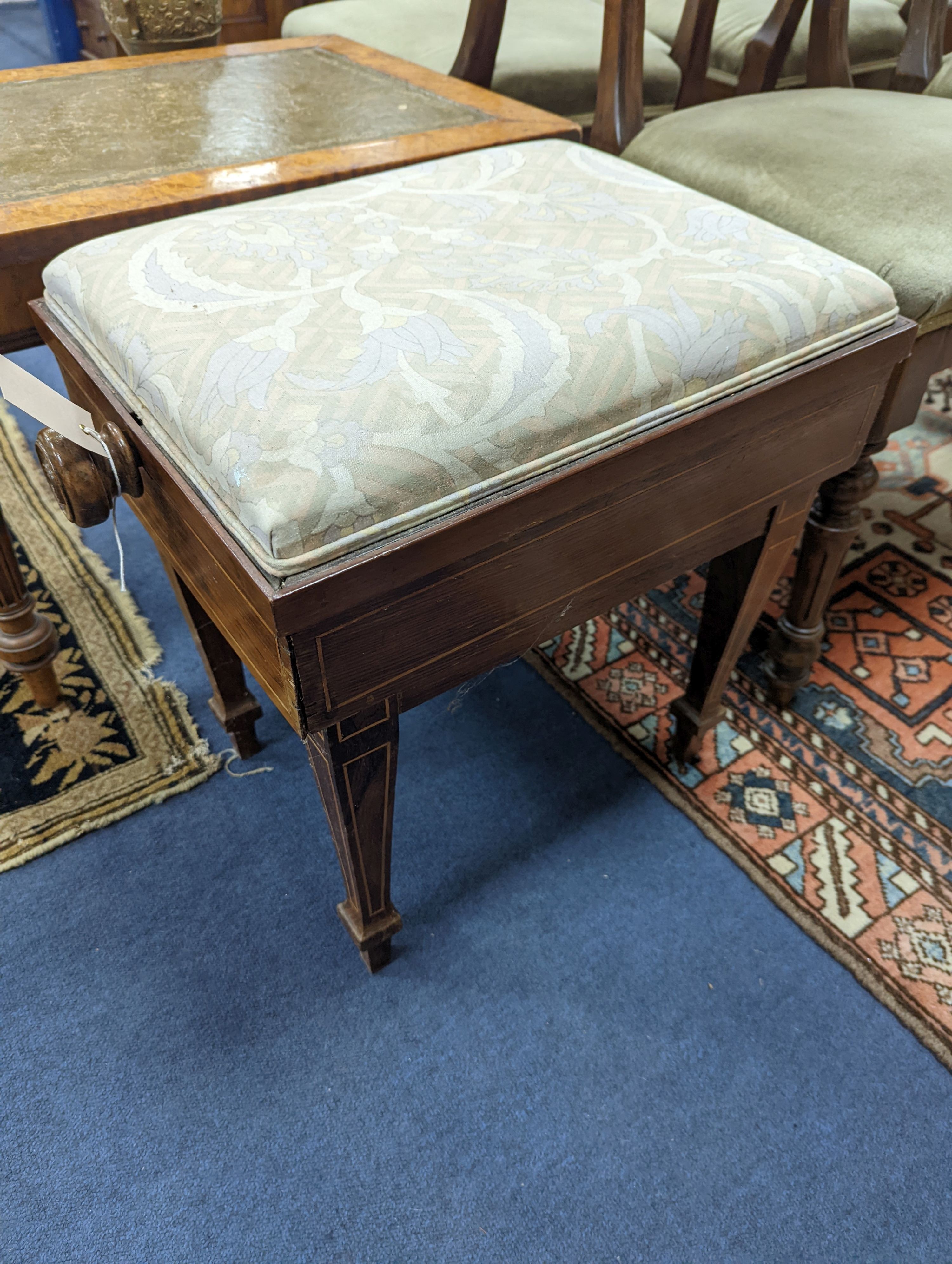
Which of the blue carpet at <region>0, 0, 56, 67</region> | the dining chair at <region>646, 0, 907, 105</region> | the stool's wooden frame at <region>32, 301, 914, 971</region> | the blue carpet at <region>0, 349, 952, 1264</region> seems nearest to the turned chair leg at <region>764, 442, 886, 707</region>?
the stool's wooden frame at <region>32, 301, 914, 971</region>

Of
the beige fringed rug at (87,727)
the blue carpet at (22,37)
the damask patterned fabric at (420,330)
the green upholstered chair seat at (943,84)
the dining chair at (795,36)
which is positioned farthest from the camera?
the blue carpet at (22,37)

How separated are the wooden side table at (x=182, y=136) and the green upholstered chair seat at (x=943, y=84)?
52 centimetres

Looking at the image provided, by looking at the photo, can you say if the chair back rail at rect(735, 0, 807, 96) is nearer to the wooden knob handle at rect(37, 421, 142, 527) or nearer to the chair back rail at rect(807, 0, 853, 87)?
the chair back rail at rect(807, 0, 853, 87)

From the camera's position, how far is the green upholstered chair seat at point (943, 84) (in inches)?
40.8

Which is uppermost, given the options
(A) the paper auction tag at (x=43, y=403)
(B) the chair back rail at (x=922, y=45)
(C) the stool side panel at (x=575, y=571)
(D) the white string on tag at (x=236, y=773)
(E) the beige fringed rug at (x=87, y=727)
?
(B) the chair back rail at (x=922, y=45)

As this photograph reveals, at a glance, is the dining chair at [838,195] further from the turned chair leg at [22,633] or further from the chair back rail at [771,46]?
the turned chair leg at [22,633]

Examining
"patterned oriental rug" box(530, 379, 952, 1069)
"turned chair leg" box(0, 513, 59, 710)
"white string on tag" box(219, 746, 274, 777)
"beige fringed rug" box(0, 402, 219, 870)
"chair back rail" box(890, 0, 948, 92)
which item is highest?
"chair back rail" box(890, 0, 948, 92)

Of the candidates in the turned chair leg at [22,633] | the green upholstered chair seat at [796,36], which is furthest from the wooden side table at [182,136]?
the green upholstered chair seat at [796,36]

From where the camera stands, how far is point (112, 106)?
89 centimetres

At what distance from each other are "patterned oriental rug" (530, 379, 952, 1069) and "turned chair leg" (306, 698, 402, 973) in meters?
0.36

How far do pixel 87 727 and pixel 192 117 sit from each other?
652 millimetres

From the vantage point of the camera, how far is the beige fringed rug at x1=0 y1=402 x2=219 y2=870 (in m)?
0.88

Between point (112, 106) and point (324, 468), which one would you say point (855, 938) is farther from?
point (112, 106)

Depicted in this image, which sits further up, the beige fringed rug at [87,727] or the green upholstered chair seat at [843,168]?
the green upholstered chair seat at [843,168]
